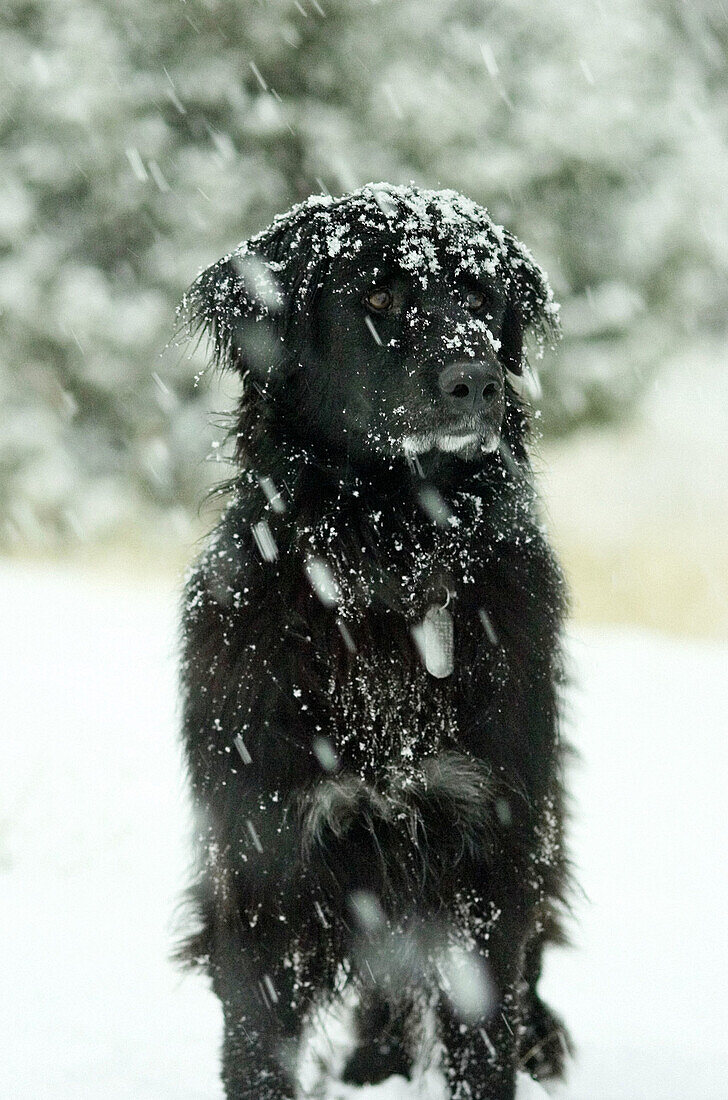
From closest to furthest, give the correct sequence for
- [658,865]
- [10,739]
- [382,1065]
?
1. [382,1065]
2. [658,865]
3. [10,739]

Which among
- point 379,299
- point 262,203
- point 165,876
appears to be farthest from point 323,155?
point 379,299

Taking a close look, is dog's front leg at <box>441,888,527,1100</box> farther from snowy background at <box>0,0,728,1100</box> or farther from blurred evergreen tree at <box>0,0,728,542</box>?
blurred evergreen tree at <box>0,0,728,542</box>

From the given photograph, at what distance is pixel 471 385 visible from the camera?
2.84m

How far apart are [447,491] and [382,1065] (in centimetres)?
185

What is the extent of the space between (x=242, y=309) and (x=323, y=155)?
21.9ft

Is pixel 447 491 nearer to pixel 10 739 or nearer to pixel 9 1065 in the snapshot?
pixel 9 1065

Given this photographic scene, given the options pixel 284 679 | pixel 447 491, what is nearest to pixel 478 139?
pixel 447 491

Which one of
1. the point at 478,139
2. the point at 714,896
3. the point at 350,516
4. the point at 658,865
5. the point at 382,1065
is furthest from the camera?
the point at 478,139

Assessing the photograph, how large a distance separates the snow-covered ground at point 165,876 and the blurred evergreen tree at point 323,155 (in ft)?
Answer: 8.91

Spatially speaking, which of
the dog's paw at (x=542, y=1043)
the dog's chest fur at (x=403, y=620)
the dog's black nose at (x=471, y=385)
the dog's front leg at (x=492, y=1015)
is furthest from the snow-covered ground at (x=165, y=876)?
the dog's black nose at (x=471, y=385)

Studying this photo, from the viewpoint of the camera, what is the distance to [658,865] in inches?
201

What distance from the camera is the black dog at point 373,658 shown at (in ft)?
9.09

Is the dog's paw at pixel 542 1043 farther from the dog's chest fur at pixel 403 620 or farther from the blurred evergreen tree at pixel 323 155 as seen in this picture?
the blurred evergreen tree at pixel 323 155

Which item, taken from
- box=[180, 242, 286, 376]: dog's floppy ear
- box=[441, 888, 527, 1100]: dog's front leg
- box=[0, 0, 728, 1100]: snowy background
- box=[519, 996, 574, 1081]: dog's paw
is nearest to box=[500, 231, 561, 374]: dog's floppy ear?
box=[180, 242, 286, 376]: dog's floppy ear
